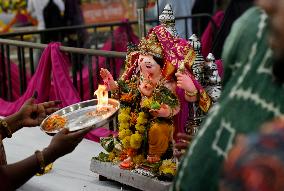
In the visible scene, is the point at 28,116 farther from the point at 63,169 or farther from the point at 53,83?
the point at 53,83

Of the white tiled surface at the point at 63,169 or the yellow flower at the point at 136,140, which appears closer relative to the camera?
the yellow flower at the point at 136,140

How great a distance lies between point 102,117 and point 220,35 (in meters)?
3.87

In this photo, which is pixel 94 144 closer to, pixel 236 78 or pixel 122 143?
pixel 122 143

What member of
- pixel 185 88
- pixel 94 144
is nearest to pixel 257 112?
pixel 185 88

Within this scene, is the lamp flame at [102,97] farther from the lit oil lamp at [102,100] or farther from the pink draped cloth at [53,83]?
the pink draped cloth at [53,83]

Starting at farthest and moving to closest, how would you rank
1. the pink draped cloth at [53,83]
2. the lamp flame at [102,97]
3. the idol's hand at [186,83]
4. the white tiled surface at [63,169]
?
the pink draped cloth at [53,83]
the white tiled surface at [63,169]
the idol's hand at [186,83]
the lamp flame at [102,97]

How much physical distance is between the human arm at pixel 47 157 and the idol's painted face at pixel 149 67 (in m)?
1.07

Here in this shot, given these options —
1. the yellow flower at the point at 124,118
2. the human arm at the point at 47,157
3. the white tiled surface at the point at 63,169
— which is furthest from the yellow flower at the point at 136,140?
the human arm at the point at 47,157

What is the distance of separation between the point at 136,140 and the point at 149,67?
0.43 m

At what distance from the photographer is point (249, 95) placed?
170 centimetres

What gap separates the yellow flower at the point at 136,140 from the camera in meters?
3.49

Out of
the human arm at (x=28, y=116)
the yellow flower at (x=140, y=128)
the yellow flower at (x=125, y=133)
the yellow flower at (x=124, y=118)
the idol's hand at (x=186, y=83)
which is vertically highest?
the idol's hand at (x=186, y=83)

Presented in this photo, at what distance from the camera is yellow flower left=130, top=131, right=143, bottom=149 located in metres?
3.49

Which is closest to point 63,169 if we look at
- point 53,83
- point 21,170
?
point 21,170
